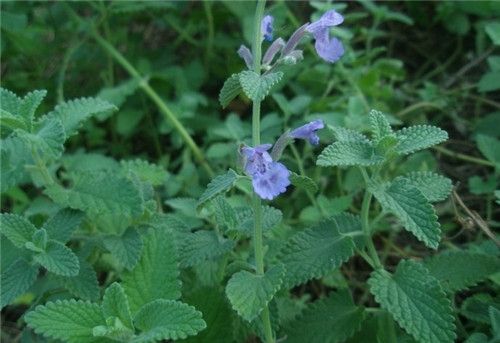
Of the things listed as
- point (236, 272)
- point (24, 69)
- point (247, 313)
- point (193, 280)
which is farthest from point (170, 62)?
point (247, 313)

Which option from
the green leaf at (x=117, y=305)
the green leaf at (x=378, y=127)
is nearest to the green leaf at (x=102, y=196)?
the green leaf at (x=117, y=305)

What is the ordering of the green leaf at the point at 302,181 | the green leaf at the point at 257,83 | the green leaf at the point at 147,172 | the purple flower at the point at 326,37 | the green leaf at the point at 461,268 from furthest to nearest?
the green leaf at the point at 147,172, the green leaf at the point at 461,268, the purple flower at the point at 326,37, the green leaf at the point at 302,181, the green leaf at the point at 257,83

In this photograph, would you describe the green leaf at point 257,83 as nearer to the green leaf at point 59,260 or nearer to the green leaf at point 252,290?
the green leaf at point 252,290

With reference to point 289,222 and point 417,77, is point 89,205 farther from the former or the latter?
point 417,77

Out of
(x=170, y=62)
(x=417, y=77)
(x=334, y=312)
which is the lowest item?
(x=417, y=77)

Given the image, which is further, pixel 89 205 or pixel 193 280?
pixel 193 280

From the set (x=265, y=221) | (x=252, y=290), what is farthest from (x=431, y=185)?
(x=252, y=290)
